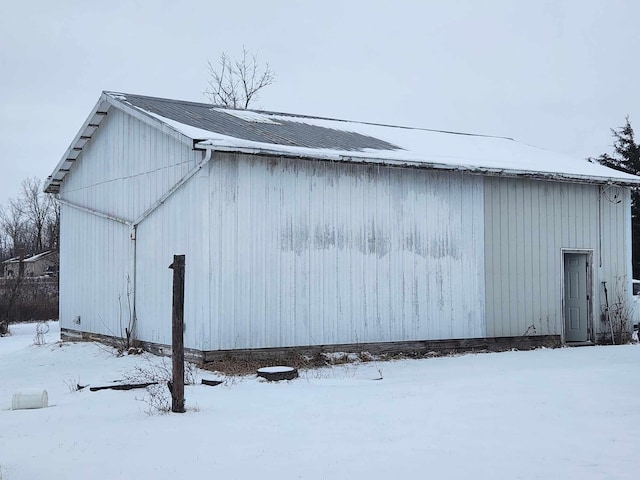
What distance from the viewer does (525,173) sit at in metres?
17.1

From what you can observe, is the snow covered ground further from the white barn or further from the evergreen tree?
the evergreen tree

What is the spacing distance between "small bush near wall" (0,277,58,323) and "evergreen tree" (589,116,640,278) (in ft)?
81.4

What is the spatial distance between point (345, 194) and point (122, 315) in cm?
533

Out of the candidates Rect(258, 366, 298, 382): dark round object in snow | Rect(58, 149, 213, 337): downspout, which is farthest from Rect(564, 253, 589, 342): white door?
Rect(58, 149, 213, 337): downspout

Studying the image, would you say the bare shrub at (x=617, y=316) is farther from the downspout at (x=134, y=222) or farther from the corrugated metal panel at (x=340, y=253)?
the downspout at (x=134, y=222)

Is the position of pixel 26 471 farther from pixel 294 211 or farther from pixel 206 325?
pixel 294 211

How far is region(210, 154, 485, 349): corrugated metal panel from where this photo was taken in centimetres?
1422

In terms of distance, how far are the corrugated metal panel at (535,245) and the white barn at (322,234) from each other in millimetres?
37

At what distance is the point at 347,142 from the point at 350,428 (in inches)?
351

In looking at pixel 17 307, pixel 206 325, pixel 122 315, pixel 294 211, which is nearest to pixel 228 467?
pixel 206 325

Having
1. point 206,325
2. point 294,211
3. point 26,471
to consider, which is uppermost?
point 294,211

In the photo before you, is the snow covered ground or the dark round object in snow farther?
the dark round object in snow

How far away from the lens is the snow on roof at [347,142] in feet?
47.6

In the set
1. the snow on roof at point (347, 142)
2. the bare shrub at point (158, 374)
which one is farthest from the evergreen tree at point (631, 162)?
the bare shrub at point (158, 374)
